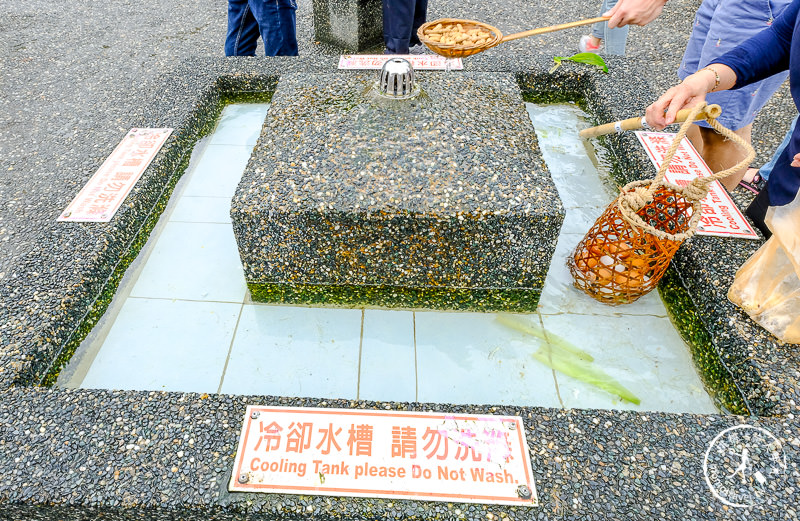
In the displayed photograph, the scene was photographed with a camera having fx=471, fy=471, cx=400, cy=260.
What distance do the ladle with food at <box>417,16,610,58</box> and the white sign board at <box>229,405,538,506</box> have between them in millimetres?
1685

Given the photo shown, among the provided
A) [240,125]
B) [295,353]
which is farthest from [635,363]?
[240,125]

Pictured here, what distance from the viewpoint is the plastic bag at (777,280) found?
4.31 ft

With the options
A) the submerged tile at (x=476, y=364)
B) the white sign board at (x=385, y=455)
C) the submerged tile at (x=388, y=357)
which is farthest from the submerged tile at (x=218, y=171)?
the white sign board at (x=385, y=455)

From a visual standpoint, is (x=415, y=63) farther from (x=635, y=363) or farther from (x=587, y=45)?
(x=635, y=363)

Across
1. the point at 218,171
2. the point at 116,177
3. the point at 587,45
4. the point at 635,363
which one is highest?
the point at 587,45

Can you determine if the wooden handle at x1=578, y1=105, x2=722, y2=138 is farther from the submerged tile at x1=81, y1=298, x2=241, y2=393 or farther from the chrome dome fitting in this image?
the submerged tile at x1=81, y1=298, x2=241, y2=393

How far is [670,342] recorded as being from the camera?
5.46ft

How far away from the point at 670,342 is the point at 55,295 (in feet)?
6.86

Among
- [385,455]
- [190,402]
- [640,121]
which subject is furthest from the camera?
[640,121]

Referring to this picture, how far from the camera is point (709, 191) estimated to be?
1920 millimetres

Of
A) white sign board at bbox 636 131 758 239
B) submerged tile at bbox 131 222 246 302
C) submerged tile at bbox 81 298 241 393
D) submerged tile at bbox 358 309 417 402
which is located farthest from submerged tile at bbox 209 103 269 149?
white sign board at bbox 636 131 758 239

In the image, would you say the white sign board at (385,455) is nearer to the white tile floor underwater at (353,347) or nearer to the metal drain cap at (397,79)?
the white tile floor underwater at (353,347)

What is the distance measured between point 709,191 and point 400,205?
133 centimetres

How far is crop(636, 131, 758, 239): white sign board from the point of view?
5.74ft
